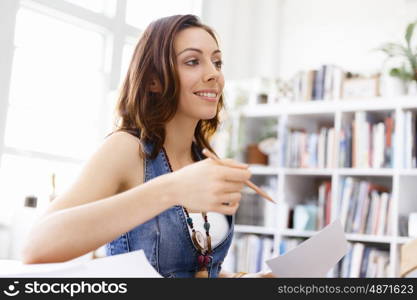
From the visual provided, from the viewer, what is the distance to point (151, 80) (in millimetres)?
1320

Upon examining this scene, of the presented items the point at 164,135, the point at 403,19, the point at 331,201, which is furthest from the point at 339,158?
the point at 164,135

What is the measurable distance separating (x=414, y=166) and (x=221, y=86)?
6.09 ft

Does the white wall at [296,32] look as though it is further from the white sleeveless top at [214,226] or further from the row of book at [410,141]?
the white sleeveless top at [214,226]

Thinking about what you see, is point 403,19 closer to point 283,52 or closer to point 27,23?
point 283,52

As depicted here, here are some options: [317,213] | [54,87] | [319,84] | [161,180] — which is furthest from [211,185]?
[54,87]

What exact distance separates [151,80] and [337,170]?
1.97m

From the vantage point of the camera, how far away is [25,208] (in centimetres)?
303

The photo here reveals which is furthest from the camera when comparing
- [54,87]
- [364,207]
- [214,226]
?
[54,87]

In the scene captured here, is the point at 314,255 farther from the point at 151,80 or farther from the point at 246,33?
the point at 246,33

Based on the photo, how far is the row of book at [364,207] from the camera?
9.47 ft

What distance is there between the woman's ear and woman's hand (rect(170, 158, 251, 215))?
574 millimetres

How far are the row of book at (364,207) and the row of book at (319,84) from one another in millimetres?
550

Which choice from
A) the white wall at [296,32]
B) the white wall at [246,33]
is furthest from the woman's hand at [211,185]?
the white wall at [246,33]

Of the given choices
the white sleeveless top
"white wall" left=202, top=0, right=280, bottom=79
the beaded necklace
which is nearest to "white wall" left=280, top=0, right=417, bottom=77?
"white wall" left=202, top=0, right=280, bottom=79
